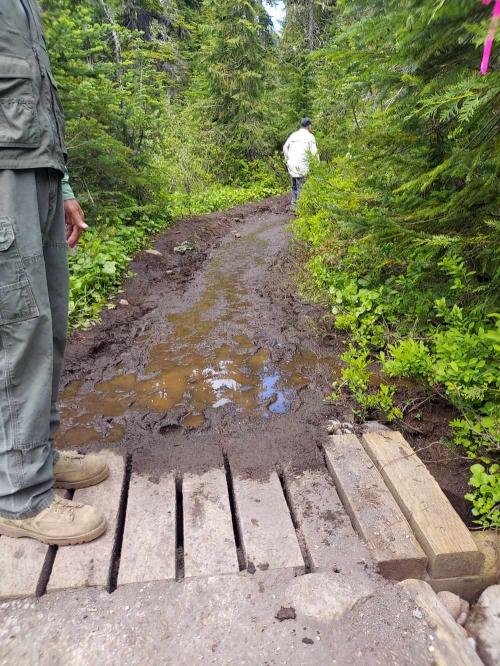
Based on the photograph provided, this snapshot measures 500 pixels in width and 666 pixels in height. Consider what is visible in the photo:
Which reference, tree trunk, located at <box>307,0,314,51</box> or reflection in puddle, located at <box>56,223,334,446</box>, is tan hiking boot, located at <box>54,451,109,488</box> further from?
tree trunk, located at <box>307,0,314,51</box>

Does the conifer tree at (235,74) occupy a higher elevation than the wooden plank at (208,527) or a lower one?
higher

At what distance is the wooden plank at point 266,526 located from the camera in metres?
1.91

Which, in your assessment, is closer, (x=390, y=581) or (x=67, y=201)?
(x=390, y=581)

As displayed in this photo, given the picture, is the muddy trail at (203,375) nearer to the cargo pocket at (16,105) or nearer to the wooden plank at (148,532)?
the wooden plank at (148,532)

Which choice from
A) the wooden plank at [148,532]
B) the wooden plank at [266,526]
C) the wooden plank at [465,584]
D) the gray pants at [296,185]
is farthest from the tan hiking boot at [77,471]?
the gray pants at [296,185]

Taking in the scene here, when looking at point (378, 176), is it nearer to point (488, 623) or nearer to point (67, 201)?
point (67, 201)

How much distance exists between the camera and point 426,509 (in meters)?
2.07

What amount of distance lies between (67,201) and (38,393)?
3.54 ft

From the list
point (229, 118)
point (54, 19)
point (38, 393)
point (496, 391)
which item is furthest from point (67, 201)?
point (229, 118)

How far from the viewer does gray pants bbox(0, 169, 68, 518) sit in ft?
5.88

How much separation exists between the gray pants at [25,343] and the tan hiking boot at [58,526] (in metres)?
0.04

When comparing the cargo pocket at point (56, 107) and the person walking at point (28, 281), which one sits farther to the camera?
the cargo pocket at point (56, 107)

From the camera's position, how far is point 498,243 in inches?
107

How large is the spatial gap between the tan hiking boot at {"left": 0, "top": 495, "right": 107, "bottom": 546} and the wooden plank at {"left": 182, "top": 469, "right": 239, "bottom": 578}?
1.40 feet
